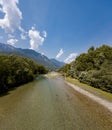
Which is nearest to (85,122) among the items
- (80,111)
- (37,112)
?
(80,111)

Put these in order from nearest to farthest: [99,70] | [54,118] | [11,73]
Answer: [54,118] → [99,70] → [11,73]

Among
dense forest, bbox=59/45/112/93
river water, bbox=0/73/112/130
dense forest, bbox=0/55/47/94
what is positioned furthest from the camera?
dense forest, bbox=0/55/47/94

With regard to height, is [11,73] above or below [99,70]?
below

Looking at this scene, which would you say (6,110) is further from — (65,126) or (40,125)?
(65,126)

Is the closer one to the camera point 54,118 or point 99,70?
point 54,118

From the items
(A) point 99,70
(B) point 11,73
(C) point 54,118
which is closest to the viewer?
(C) point 54,118

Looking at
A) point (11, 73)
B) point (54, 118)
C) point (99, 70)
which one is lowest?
point (54, 118)

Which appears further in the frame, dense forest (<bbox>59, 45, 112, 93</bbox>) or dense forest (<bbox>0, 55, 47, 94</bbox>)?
dense forest (<bbox>0, 55, 47, 94</bbox>)

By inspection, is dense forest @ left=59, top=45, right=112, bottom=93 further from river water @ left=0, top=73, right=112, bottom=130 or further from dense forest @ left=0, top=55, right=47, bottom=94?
dense forest @ left=0, top=55, right=47, bottom=94

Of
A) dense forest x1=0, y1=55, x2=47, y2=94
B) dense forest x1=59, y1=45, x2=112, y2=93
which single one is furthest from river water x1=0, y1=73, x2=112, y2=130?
dense forest x1=0, y1=55, x2=47, y2=94

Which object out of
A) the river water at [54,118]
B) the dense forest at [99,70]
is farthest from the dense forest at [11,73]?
the dense forest at [99,70]

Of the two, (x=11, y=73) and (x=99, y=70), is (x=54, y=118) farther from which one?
(x=11, y=73)

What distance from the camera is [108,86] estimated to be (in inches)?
1578

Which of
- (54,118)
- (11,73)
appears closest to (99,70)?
(11,73)
